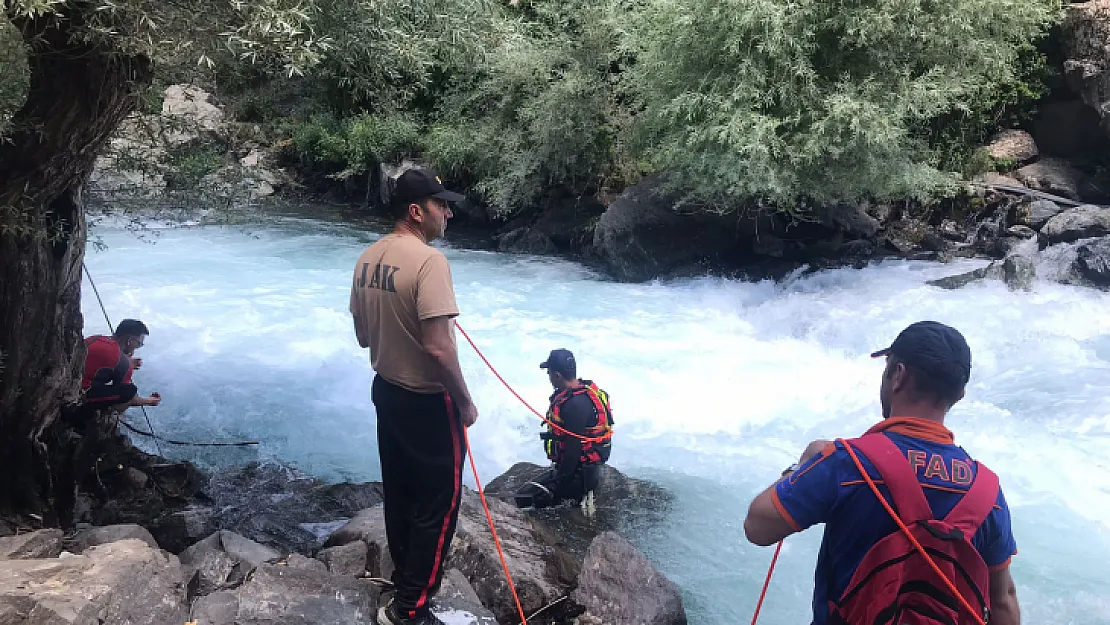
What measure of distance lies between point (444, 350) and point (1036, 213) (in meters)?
13.3

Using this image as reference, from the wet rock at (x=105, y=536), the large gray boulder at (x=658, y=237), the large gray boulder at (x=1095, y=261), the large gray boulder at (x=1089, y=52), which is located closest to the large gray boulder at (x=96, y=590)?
the wet rock at (x=105, y=536)

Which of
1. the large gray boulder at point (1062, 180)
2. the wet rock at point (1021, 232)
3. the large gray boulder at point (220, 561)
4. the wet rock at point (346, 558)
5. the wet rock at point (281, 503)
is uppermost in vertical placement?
the large gray boulder at point (1062, 180)

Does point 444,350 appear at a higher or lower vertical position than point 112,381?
higher

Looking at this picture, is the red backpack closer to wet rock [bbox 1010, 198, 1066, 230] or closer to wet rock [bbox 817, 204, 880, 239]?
wet rock [bbox 817, 204, 880, 239]

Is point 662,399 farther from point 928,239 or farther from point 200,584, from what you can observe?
point 928,239

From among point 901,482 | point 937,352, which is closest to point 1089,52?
point 937,352

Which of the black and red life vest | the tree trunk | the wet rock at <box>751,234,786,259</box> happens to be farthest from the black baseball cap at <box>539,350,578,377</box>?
the wet rock at <box>751,234,786,259</box>

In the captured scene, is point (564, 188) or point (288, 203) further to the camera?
point (288, 203)

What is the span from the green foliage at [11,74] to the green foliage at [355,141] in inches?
573

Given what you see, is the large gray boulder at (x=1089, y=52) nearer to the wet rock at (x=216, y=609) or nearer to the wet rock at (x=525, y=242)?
the wet rock at (x=525, y=242)

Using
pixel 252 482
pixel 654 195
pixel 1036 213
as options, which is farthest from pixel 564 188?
pixel 252 482

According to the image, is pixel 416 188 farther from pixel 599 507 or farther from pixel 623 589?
pixel 599 507

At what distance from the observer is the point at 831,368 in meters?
9.73

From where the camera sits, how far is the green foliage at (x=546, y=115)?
50.4 feet
